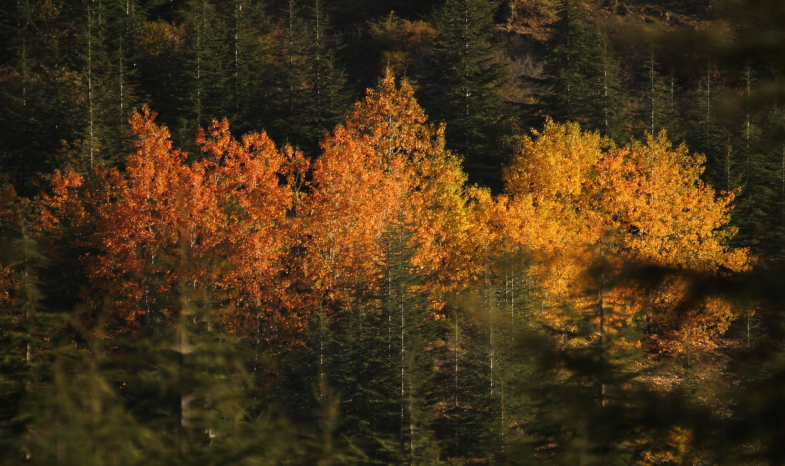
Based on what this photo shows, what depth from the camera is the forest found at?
A: 209 inches

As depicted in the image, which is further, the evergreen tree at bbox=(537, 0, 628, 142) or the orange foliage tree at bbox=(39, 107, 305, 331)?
the evergreen tree at bbox=(537, 0, 628, 142)

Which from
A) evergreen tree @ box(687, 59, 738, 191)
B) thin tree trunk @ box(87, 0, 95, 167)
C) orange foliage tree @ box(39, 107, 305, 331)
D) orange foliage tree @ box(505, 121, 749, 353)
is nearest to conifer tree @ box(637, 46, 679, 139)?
evergreen tree @ box(687, 59, 738, 191)

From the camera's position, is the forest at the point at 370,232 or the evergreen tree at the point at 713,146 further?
the evergreen tree at the point at 713,146

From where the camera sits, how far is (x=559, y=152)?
42625 millimetres

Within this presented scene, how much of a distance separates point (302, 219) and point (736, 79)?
35.8 m

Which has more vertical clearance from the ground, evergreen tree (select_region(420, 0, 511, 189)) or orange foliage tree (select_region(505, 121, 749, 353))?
evergreen tree (select_region(420, 0, 511, 189))

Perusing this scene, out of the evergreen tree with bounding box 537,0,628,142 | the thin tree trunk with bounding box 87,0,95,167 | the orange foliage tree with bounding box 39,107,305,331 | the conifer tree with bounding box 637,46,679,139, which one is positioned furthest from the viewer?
the conifer tree with bounding box 637,46,679,139

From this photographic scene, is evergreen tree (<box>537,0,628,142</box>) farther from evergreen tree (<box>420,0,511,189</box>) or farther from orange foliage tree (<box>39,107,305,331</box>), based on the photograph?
orange foliage tree (<box>39,107,305,331</box>)

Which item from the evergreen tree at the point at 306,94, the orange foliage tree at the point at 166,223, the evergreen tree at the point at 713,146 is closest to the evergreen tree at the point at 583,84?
the evergreen tree at the point at 713,146

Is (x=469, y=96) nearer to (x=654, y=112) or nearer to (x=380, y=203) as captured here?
(x=654, y=112)

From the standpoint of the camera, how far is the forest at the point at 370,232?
5309mm

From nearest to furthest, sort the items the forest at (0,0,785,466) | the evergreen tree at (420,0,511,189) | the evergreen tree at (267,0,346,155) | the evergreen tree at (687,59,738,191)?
the forest at (0,0,785,466)
the evergreen tree at (687,59,738,191)
the evergreen tree at (420,0,511,189)
the evergreen tree at (267,0,346,155)

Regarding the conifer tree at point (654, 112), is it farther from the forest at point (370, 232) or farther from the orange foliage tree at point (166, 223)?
the orange foliage tree at point (166, 223)

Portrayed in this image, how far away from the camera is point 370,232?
120 ft
